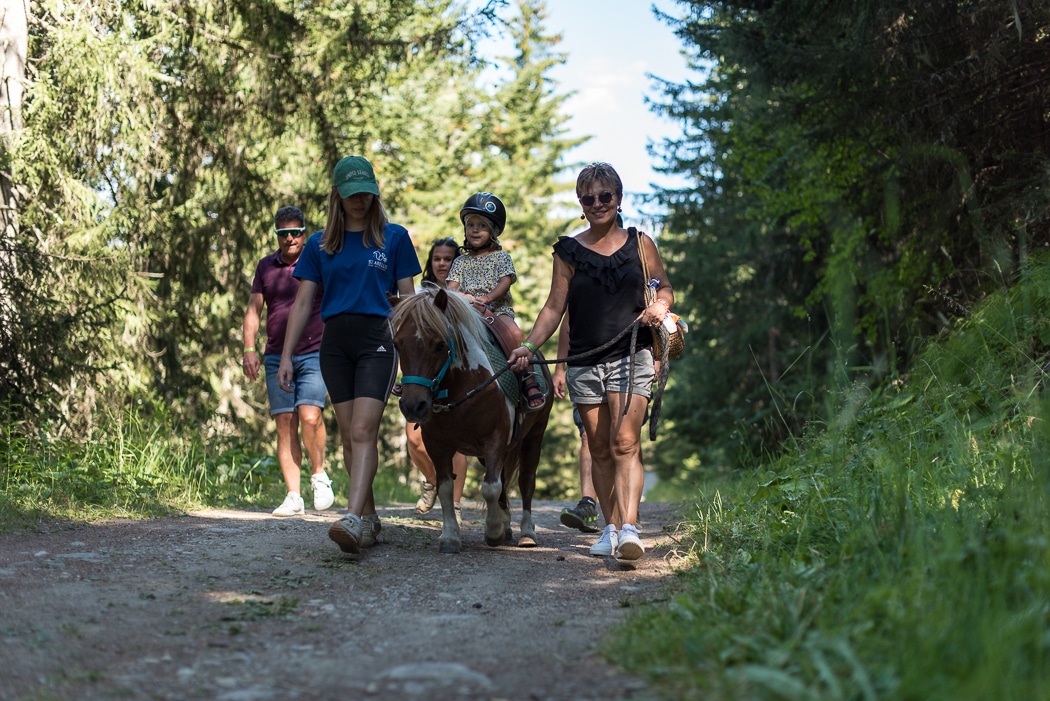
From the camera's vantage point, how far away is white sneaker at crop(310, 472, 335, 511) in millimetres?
9070

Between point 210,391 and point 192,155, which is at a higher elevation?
point 192,155

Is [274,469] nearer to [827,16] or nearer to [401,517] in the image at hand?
[401,517]

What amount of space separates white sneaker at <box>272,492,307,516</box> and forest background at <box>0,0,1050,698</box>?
920 millimetres

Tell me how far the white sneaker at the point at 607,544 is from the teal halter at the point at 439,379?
1.37 meters

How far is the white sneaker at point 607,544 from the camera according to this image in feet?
20.6

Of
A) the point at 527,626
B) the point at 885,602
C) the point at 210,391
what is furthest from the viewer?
the point at 210,391

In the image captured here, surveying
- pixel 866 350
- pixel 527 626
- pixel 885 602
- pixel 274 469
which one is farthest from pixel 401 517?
pixel 866 350

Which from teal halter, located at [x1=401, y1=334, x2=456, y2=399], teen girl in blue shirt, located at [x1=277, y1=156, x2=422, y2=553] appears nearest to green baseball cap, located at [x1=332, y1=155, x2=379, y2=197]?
teen girl in blue shirt, located at [x1=277, y1=156, x2=422, y2=553]

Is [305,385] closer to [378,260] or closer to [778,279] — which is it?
[378,260]

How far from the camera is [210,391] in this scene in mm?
13766

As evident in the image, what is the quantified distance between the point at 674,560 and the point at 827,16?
6199mm

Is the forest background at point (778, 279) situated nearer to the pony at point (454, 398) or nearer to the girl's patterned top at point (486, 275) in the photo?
the pony at point (454, 398)

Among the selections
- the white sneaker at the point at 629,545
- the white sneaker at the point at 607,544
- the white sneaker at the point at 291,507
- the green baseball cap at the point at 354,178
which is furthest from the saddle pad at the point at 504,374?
the white sneaker at the point at 291,507

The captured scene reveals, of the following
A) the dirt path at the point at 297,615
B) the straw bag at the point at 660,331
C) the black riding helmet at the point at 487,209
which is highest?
the black riding helmet at the point at 487,209
